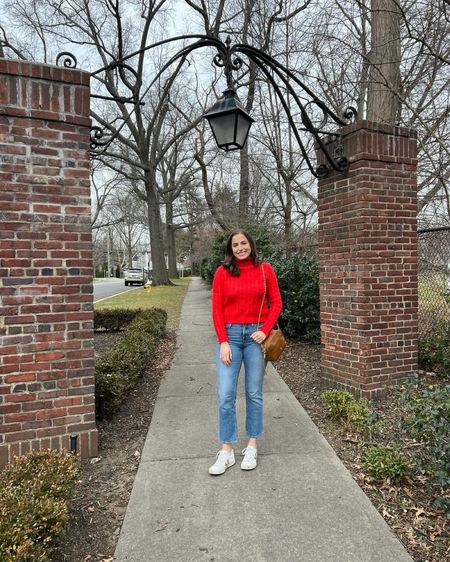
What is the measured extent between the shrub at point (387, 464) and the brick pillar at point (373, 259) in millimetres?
1337

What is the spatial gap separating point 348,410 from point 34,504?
2646mm

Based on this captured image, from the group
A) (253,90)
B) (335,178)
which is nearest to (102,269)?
(253,90)

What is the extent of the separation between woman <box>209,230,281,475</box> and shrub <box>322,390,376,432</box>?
1.02 metres

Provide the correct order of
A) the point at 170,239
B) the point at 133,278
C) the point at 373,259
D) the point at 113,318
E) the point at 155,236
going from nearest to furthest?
the point at 373,259, the point at 113,318, the point at 155,236, the point at 170,239, the point at 133,278

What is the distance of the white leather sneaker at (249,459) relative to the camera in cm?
294

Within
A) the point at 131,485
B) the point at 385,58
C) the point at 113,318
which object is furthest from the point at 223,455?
the point at 113,318

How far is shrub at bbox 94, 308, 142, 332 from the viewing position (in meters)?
9.40

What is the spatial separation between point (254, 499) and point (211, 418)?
4.61 feet

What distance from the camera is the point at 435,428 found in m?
2.35

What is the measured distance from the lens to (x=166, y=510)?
98.3 inches

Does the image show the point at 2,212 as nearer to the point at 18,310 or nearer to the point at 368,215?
the point at 18,310

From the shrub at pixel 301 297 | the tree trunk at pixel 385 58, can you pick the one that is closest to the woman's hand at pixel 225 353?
the shrub at pixel 301 297

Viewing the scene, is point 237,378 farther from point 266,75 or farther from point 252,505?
point 266,75

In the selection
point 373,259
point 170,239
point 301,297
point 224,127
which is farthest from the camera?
point 170,239
